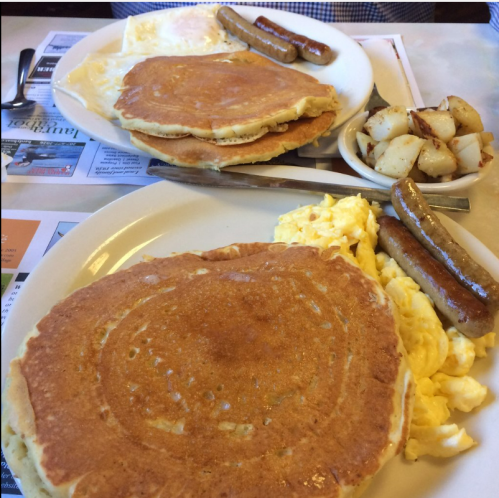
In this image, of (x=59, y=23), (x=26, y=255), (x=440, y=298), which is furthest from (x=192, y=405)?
(x=59, y=23)

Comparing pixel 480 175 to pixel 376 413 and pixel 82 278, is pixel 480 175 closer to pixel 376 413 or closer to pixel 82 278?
pixel 376 413

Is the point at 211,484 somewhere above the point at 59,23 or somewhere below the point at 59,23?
below

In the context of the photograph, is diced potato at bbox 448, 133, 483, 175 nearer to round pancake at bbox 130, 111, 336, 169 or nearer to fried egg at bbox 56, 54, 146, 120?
round pancake at bbox 130, 111, 336, 169

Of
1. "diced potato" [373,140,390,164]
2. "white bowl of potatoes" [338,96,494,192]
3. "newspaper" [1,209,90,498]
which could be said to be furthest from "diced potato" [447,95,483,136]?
"newspaper" [1,209,90,498]

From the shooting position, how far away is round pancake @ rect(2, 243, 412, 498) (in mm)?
1079

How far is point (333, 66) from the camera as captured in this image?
9.12 ft

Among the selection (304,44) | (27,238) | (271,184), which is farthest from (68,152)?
(304,44)

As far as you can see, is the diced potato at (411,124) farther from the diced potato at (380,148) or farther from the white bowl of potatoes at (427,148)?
the diced potato at (380,148)

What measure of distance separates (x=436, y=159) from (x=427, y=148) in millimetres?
68

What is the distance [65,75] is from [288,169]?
59.2 inches

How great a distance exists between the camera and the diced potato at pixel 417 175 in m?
2.01

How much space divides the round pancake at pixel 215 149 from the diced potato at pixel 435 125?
515 mm

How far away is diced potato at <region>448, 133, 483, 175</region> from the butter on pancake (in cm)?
67

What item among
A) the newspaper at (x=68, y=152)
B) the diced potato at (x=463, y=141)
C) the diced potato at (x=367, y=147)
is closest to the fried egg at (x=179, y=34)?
the newspaper at (x=68, y=152)
